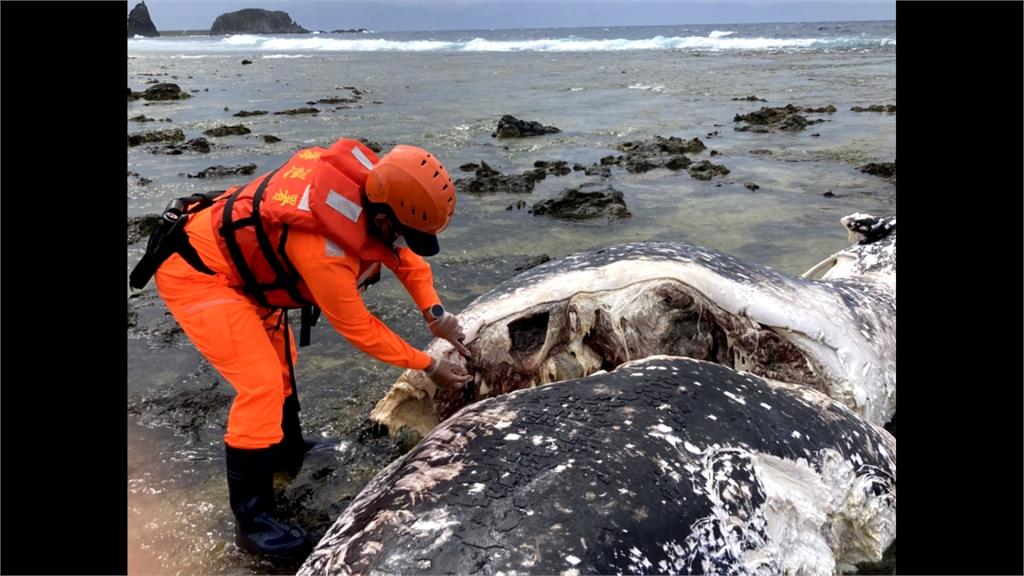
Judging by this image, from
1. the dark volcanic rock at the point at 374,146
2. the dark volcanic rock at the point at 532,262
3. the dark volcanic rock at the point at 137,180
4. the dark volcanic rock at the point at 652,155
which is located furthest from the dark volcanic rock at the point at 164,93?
the dark volcanic rock at the point at 532,262

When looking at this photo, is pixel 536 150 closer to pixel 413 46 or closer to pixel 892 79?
pixel 892 79

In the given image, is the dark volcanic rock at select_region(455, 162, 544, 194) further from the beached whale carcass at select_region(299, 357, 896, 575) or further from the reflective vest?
the beached whale carcass at select_region(299, 357, 896, 575)

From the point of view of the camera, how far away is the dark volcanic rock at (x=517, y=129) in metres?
13.2

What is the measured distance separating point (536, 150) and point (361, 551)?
10.2 m

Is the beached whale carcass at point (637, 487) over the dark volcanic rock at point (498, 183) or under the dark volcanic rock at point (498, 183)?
under

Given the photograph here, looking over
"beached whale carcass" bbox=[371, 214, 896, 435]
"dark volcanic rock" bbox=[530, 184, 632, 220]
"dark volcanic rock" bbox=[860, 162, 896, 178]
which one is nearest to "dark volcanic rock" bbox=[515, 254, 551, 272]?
"dark volcanic rock" bbox=[530, 184, 632, 220]

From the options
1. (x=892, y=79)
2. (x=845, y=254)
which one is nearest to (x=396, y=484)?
(x=845, y=254)

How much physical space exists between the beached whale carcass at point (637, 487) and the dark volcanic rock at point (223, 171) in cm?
846

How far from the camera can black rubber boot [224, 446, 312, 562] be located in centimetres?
324

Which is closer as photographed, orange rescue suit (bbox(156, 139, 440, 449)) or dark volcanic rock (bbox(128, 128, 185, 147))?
orange rescue suit (bbox(156, 139, 440, 449))

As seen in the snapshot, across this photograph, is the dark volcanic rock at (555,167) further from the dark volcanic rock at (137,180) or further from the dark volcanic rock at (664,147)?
the dark volcanic rock at (137,180)

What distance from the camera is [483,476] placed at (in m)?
2.37

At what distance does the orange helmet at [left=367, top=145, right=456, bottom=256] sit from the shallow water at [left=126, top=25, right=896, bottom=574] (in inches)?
59.6

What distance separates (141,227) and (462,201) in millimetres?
3351
